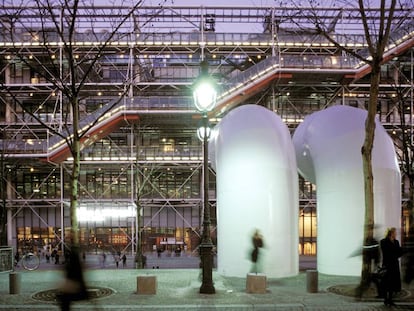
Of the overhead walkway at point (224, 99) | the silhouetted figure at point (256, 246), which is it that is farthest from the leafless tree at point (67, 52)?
the silhouetted figure at point (256, 246)

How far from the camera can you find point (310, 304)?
10.2m

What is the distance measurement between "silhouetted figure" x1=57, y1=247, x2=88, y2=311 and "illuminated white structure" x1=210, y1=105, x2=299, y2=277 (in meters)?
6.85

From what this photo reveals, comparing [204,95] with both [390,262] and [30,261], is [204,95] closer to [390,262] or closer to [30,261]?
[390,262]

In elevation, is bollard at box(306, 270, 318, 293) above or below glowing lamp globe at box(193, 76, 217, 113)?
below

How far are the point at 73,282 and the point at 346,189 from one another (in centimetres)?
897

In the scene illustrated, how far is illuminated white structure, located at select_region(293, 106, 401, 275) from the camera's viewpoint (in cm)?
1448

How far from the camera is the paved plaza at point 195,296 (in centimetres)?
1004

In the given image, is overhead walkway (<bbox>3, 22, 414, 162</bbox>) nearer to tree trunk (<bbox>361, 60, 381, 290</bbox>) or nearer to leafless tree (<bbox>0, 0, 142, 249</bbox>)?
leafless tree (<bbox>0, 0, 142, 249</bbox>)

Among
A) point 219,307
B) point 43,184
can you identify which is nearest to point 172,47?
point 43,184

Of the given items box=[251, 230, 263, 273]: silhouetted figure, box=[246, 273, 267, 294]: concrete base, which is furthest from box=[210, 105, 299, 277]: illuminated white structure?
box=[246, 273, 267, 294]: concrete base

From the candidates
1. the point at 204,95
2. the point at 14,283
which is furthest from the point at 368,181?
the point at 14,283

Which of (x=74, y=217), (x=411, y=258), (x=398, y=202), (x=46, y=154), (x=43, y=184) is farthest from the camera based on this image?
(x=43, y=184)

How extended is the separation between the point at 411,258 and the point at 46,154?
72.9ft

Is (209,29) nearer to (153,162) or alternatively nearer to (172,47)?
(172,47)
